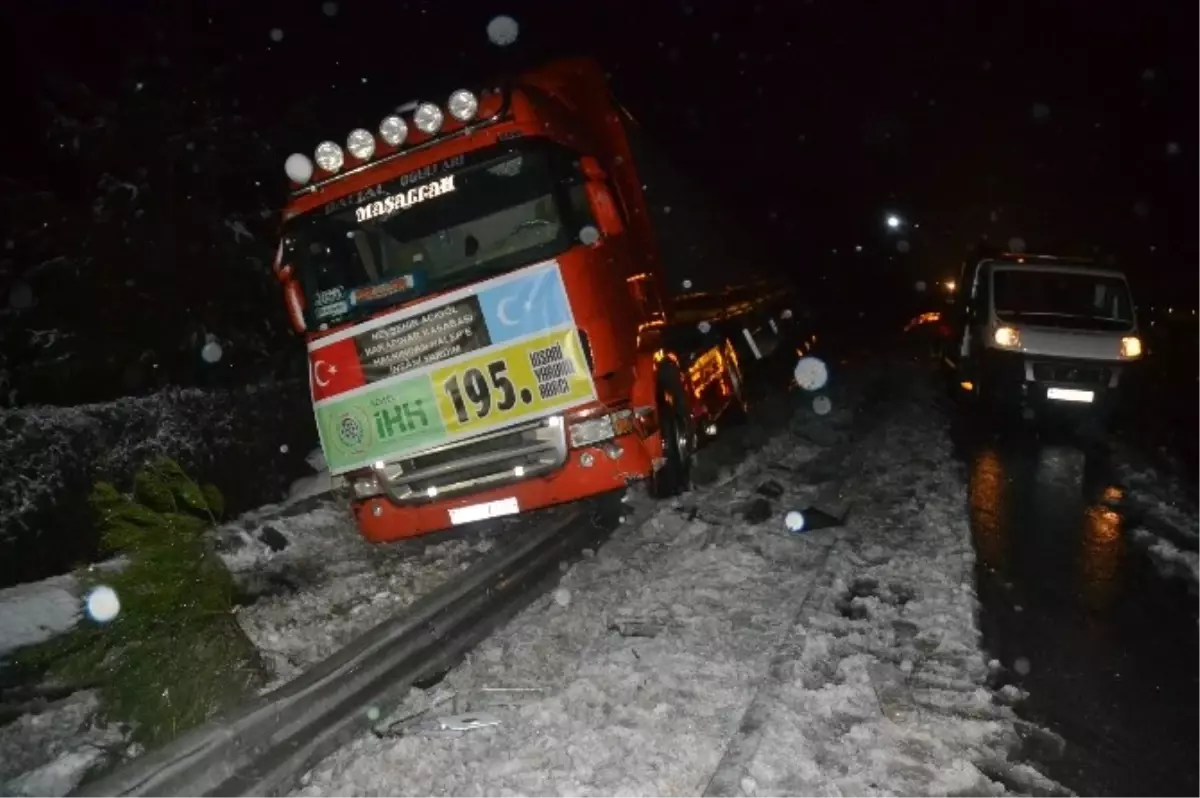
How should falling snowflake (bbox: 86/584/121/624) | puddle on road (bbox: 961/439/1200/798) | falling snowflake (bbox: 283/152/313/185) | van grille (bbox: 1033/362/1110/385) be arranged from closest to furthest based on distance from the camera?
puddle on road (bbox: 961/439/1200/798) → falling snowflake (bbox: 86/584/121/624) → falling snowflake (bbox: 283/152/313/185) → van grille (bbox: 1033/362/1110/385)

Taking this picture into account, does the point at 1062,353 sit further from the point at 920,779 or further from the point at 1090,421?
the point at 920,779

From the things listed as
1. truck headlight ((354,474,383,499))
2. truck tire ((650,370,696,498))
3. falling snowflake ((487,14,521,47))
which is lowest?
truck tire ((650,370,696,498))

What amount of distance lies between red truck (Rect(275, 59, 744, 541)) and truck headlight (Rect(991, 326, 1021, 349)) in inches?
269

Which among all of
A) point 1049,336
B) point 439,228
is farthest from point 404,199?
point 1049,336

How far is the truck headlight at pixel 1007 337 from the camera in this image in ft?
41.9

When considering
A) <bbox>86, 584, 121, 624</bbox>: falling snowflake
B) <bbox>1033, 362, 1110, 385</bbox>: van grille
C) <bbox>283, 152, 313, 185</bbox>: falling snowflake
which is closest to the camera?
<bbox>86, 584, 121, 624</bbox>: falling snowflake

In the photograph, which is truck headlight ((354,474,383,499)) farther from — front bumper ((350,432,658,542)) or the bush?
the bush

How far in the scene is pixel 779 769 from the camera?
431 centimetres

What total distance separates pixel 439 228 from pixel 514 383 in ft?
4.54

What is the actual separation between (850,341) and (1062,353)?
19.5m

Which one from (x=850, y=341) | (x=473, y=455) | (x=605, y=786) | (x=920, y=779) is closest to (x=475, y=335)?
(x=473, y=455)

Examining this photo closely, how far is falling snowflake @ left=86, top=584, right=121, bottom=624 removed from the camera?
17.9 feet

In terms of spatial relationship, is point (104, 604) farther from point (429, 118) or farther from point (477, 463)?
point (429, 118)

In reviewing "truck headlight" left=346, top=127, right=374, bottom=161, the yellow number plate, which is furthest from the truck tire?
"truck headlight" left=346, top=127, right=374, bottom=161
